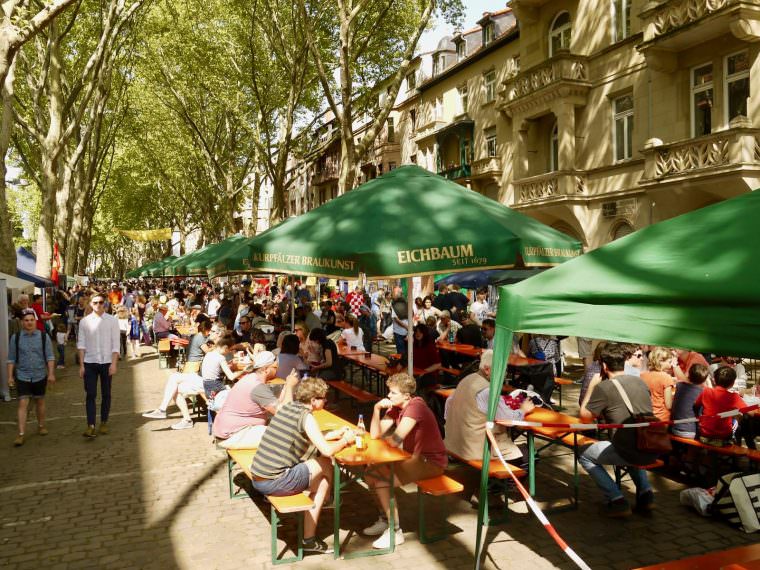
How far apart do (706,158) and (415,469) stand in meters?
13.9

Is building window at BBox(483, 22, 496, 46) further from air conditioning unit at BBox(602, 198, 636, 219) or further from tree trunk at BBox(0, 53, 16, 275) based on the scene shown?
tree trunk at BBox(0, 53, 16, 275)

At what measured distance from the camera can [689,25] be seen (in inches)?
621

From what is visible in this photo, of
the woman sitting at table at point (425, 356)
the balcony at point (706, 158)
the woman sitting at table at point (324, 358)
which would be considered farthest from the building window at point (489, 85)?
the woman sitting at table at point (324, 358)

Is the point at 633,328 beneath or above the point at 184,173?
beneath

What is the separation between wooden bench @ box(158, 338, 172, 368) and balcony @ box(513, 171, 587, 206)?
13922mm

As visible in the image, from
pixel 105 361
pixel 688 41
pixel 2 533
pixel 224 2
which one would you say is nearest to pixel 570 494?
pixel 2 533

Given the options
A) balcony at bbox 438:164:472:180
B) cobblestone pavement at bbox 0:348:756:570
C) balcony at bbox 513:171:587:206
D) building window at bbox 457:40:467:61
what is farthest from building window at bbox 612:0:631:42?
cobblestone pavement at bbox 0:348:756:570

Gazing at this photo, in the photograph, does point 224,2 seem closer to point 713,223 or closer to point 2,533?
point 2,533

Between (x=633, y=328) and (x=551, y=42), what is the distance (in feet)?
74.0

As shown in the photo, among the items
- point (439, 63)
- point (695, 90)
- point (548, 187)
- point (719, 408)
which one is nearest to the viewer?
point (719, 408)

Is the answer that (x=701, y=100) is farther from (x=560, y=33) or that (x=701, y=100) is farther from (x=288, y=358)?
(x=288, y=358)

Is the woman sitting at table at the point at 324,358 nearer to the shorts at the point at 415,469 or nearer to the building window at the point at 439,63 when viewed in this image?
the shorts at the point at 415,469

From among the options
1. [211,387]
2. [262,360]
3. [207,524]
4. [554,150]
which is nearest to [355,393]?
[211,387]

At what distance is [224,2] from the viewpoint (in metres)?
21.1
